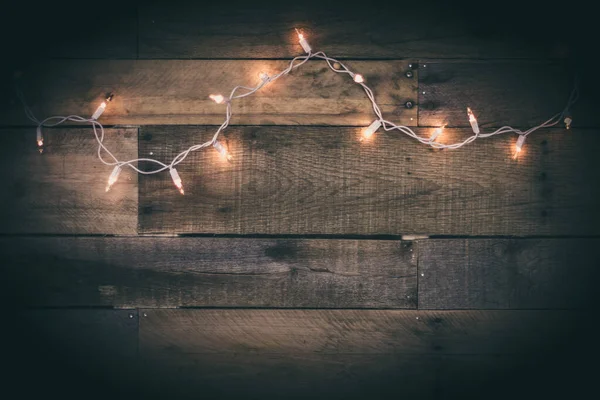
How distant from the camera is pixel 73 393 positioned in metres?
1.08

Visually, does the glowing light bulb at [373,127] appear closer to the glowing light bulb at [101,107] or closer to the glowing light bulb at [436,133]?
the glowing light bulb at [436,133]

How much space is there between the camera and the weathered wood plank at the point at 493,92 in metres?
1.06

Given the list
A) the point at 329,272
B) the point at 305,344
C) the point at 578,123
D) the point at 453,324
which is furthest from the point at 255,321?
the point at 578,123

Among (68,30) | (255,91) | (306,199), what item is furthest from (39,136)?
(306,199)

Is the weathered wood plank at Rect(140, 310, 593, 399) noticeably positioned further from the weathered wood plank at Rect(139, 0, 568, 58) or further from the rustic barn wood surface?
the weathered wood plank at Rect(139, 0, 568, 58)

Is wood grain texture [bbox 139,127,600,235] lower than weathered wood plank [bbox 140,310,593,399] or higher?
higher

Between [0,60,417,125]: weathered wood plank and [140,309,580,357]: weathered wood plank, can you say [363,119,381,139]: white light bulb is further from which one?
[140,309,580,357]: weathered wood plank

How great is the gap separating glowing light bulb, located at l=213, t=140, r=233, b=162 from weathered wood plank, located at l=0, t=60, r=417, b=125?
0.27ft

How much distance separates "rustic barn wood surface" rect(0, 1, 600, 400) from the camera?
1.06m

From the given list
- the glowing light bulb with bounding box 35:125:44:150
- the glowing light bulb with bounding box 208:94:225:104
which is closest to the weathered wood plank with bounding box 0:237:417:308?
the glowing light bulb with bounding box 35:125:44:150

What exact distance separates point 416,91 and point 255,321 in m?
Answer: 0.84

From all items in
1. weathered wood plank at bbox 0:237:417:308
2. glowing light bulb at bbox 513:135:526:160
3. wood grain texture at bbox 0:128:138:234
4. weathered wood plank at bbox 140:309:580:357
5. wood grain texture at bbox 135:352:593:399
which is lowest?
wood grain texture at bbox 135:352:593:399

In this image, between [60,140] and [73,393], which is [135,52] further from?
[73,393]

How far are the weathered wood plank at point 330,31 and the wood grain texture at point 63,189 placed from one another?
12.9 inches
